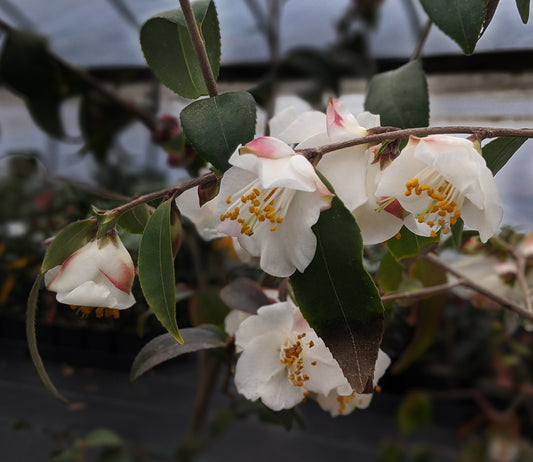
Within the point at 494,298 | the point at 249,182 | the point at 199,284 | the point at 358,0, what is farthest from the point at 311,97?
the point at 249,182

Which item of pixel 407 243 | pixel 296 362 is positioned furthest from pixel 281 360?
pixel 407 243

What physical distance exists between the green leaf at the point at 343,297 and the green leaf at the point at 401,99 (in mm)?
223

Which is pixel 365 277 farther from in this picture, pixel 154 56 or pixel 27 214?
pixel 27 214

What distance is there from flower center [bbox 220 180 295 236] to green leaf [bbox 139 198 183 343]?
0.03 m

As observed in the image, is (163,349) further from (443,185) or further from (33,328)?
(443,185)

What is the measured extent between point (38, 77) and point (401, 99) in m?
0.66

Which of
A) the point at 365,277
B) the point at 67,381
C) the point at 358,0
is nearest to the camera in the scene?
the point at 365,277

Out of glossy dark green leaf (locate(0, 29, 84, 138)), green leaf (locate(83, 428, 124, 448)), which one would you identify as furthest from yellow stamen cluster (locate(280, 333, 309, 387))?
glossy dark green leaf (locate(0, 29, 84, 138))

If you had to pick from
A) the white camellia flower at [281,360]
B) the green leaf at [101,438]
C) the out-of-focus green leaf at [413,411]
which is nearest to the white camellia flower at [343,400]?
the white camellia flower at [281,360]

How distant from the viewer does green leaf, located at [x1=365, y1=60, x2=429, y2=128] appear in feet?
1.52

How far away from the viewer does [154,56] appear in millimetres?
365

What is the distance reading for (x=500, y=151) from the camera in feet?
1.13

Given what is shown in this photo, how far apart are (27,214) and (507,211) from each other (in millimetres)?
966

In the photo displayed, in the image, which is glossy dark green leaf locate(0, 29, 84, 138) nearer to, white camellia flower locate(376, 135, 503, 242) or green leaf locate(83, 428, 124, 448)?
green leaf locate(83, 428, 124, 448)
